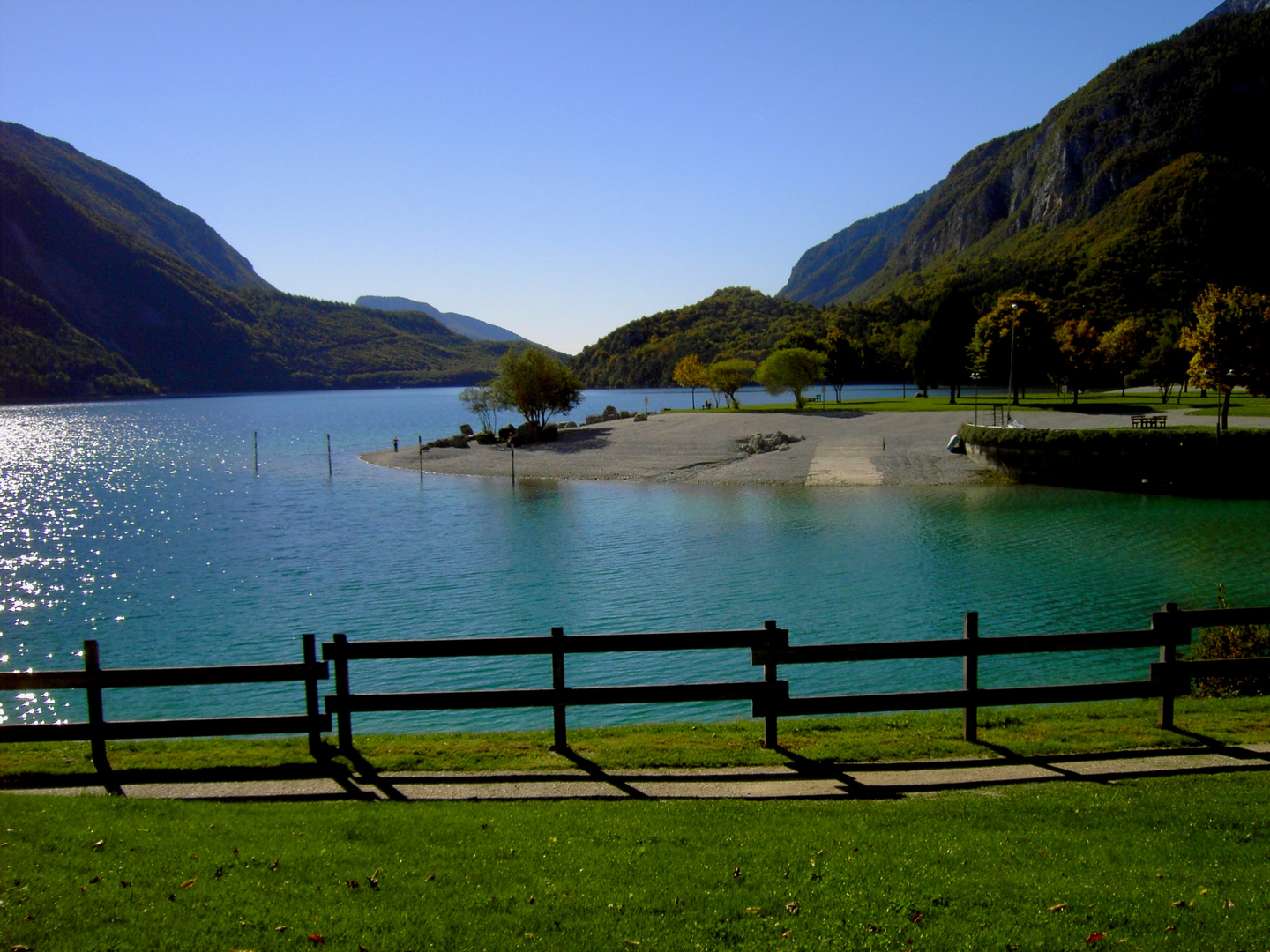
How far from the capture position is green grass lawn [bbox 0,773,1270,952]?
15.6 feet

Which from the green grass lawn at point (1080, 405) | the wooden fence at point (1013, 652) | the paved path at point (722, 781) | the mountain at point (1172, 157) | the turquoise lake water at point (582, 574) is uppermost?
the mountain at point (1172, 157)

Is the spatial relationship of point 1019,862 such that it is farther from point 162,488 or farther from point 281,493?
point 162,488

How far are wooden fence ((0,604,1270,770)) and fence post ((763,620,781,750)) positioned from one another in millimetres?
13

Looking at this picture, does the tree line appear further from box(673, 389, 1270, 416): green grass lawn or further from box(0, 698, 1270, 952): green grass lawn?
box(0, 698, 1270, 952): green grass lawn

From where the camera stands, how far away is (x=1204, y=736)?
8.98 m

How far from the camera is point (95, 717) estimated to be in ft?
27.5

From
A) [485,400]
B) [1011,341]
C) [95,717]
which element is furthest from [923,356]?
[95,717]

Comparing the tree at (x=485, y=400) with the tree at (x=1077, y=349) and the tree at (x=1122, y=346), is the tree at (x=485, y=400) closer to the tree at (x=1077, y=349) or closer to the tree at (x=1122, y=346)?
the tree at (x=1077, y=349)

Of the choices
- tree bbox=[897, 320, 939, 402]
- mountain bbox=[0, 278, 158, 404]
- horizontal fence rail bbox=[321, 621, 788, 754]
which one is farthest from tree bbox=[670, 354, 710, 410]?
mountain bbox=[0, 278, 158, 404]

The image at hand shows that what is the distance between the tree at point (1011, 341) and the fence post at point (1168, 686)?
6219cm

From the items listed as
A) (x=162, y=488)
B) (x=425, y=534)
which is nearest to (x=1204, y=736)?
(x=425, y=534)

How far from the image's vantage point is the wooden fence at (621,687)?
8086 millimetres

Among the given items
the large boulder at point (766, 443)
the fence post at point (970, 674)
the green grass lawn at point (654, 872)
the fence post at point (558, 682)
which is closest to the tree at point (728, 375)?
the large boulder at point (766, 443)

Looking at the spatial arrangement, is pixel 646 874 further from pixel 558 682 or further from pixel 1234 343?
pixel 1234 343
